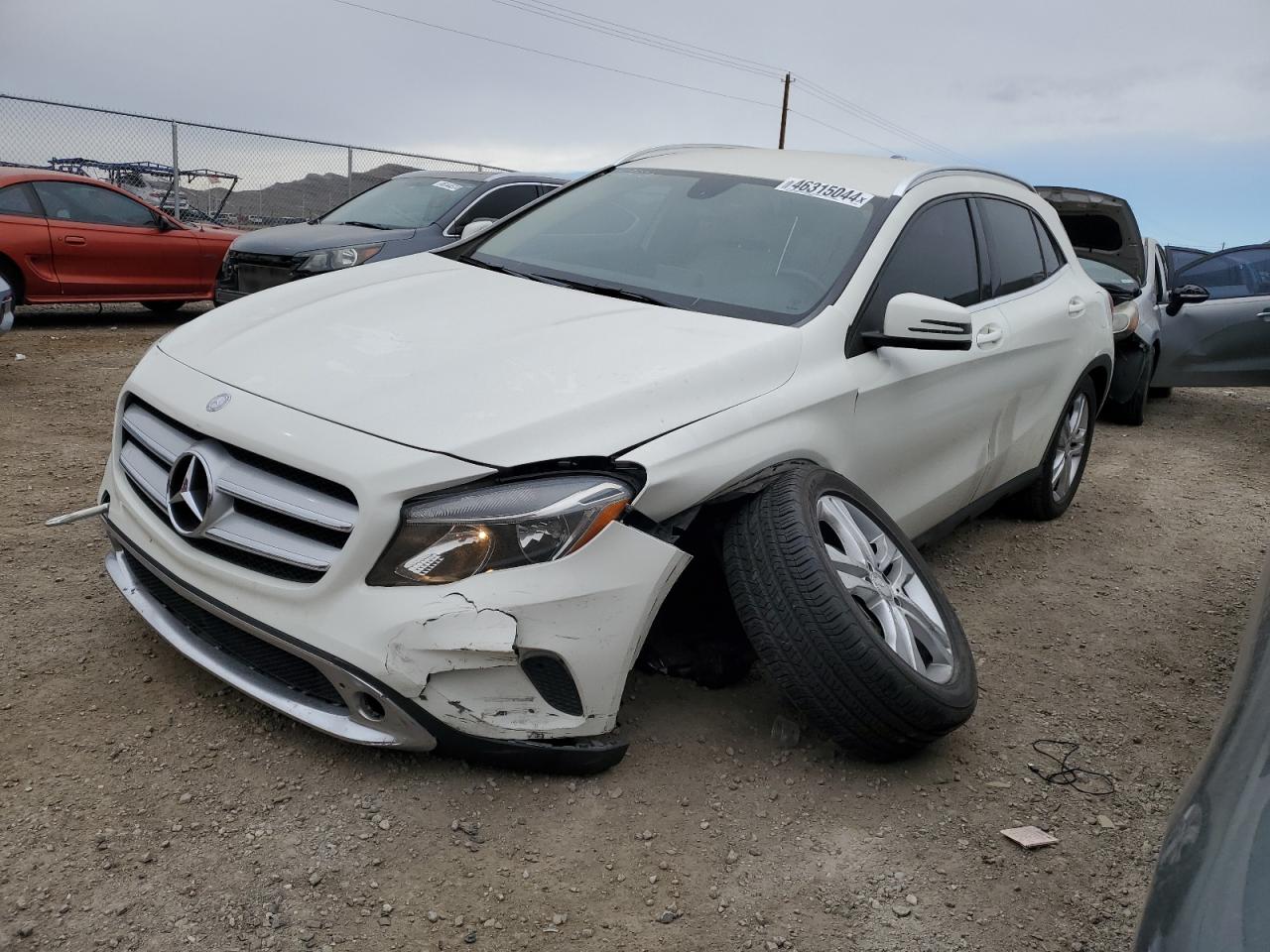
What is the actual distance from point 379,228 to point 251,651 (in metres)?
6.57

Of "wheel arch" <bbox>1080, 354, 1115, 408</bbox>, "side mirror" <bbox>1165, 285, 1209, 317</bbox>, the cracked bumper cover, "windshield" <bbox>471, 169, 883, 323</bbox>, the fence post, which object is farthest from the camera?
the fence post

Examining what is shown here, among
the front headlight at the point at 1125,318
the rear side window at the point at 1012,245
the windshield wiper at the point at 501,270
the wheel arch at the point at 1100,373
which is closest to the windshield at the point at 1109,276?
the front headlight at the point at 1125,318

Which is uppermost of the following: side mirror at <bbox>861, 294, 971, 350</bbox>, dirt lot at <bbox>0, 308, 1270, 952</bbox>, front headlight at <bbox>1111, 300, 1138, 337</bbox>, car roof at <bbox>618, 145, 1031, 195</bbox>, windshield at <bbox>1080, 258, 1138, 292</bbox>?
car roof at <bbox>618, 145, 1031, 195</bbox>

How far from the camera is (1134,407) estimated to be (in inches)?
341

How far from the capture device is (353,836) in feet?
8.29

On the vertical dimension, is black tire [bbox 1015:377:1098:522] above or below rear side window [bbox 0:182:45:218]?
below

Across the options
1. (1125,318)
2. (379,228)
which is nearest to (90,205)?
(379,228)

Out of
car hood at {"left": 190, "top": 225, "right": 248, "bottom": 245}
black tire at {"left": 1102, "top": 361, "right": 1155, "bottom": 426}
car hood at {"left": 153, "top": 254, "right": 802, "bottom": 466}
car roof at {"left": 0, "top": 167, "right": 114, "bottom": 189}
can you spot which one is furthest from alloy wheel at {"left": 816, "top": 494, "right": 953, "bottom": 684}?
car hood at {"left": 190, "top": 225, "right": 248, "bottom": 245}

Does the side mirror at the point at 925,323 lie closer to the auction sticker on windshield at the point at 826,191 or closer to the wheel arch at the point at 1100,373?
the auction sticker on windshield at the point at 826,191

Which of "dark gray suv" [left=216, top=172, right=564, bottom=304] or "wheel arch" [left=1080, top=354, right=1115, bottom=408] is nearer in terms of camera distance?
"wheel arch" [left=1080, top=354, right=1115, bottom=408]

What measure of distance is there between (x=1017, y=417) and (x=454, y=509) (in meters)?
2.92

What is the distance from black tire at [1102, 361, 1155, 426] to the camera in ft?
27.8

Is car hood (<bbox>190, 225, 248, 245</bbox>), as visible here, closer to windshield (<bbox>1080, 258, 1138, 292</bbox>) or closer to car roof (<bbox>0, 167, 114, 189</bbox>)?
car roof (<bbox>0, 167, 114, 189</bbox>)

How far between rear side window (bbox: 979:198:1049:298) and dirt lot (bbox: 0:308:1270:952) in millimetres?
1592
